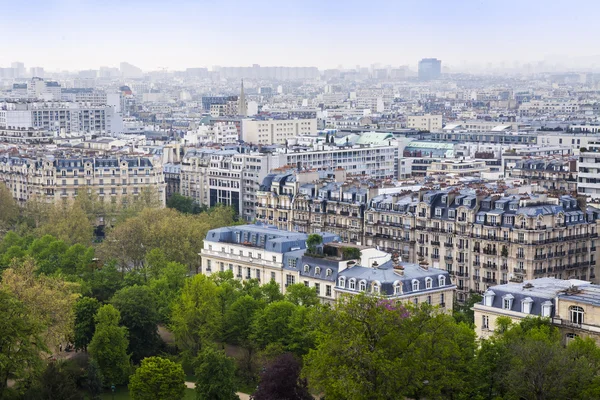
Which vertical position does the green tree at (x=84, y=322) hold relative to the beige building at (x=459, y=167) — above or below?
below

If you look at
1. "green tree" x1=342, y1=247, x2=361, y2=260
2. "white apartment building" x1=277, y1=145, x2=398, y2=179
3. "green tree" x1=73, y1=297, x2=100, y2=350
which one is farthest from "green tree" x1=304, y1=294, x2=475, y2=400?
"white apartment building" x1=277, y1=145, x2=398, y2=179

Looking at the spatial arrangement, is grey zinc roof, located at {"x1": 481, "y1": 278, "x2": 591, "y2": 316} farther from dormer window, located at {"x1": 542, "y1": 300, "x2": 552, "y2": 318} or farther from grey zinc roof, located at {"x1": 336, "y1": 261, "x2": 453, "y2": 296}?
grey zinc roof, located at {"x1": 336, "y1": 261, "x2": 453, "y2": 296}

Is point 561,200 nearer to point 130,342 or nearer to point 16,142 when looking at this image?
point 130,342

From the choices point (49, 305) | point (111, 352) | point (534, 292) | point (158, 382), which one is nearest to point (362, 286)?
point (534, 292)

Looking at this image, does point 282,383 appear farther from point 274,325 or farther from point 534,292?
point 534,292

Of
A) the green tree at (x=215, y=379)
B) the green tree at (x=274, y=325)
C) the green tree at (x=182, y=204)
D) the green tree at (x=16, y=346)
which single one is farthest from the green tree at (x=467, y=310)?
the green tree at (x=182, y=204)

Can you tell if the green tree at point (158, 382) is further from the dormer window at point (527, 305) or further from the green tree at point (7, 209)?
the green tree at point (7, 209)

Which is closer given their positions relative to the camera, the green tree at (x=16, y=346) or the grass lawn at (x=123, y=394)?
the green tree at (x=16, y=346)
